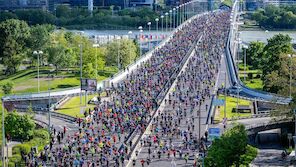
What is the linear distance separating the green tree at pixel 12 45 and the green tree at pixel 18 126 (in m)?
45.3

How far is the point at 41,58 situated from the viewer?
346ft

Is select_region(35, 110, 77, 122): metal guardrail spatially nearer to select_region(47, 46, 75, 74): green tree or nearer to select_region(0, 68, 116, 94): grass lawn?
select_region(0, 68, 116, 94): grass lawn

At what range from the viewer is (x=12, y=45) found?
105750mm

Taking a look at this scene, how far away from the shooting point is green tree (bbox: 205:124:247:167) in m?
40.9

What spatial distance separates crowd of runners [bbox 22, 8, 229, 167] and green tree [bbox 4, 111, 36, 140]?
2858mm

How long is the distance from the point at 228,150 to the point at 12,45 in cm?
7006

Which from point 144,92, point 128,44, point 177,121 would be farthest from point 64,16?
point 177,121

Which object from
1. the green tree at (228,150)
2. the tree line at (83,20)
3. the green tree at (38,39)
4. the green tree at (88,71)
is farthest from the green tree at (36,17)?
the green tree at (228,150)

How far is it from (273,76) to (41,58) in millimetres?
45640

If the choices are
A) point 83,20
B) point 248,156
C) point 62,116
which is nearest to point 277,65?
point 62,116

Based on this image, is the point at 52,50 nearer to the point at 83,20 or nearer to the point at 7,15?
the point at 7,15

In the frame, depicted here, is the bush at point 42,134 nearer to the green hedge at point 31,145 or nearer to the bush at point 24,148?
the green hedge at point 31,145

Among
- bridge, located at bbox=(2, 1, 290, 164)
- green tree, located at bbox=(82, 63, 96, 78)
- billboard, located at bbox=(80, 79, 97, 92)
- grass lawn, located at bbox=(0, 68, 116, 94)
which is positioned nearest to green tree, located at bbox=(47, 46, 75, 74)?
grass lawn, located at bbox=(0, 68, 116, 94)

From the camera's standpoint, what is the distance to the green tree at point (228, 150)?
4086 cm
